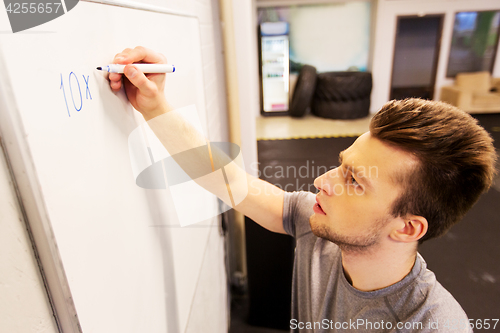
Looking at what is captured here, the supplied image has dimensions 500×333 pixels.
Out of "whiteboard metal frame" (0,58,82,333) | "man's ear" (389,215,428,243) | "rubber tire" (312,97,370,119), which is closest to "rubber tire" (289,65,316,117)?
"rubber tire" (312,97,370,119)

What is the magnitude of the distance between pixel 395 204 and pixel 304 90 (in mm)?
4328

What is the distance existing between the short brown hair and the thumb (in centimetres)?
56

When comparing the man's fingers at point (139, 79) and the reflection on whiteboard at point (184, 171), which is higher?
the man's fingers at point (139, 79)

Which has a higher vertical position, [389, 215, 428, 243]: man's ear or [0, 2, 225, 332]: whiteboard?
[0, 2, 225, 332]: whiteboard

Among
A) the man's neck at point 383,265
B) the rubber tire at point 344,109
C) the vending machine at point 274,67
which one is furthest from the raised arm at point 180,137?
the vending machine at point 274,67

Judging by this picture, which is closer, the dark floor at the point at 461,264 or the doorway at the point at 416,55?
the dark floor at the point at 461,264

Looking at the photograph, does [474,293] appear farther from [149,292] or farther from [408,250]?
[149,292]

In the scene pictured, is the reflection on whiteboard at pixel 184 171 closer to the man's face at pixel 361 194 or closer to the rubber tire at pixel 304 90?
the man's face at pixel 361 194

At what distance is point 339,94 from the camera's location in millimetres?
4777

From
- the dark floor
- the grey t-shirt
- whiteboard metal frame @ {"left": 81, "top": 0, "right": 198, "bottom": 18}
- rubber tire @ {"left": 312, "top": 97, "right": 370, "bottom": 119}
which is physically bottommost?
the dark floor

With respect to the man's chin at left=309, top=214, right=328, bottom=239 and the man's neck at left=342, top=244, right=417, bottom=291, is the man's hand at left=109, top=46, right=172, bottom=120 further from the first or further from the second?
the man's neck at left=342, top=244, right=417, bottom=291

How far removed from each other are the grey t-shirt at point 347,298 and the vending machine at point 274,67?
4504 mm

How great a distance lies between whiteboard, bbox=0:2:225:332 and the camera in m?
0.31

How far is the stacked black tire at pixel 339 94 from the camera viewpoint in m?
4.78
